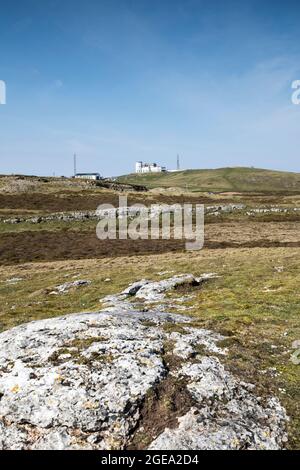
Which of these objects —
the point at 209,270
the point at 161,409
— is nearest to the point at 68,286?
the point at 209,270

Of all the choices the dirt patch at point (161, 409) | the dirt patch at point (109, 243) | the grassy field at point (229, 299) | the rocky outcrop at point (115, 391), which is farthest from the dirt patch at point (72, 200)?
the dirt patch at point (161, 409)

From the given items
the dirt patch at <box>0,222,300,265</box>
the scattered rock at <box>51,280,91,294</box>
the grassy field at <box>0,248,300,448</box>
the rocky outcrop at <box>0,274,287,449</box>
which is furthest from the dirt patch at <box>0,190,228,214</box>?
the rocky outcrop at <box>0,274,287,449</box>

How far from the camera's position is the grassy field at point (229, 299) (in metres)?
12.9

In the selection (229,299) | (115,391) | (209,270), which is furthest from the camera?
(209,270)

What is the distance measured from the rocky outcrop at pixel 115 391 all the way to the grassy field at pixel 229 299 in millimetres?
1006

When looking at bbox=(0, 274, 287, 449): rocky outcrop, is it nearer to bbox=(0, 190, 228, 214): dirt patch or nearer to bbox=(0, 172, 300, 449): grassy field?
bbox=(0, 172, 300, 449): grassy field

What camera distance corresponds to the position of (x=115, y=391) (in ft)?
34.7

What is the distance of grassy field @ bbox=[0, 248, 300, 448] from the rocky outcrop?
1.01 meters

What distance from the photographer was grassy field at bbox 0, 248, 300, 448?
1292cm

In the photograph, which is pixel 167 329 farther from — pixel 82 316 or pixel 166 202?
pixel 166 202

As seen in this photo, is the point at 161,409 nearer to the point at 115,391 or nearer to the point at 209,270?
the point at 115,391

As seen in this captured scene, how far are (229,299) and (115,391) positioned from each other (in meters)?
14.2

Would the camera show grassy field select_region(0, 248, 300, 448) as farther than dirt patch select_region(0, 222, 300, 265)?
No

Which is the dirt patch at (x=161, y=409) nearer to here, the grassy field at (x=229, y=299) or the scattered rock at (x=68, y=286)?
the grassy field at (x=229, y=299)
